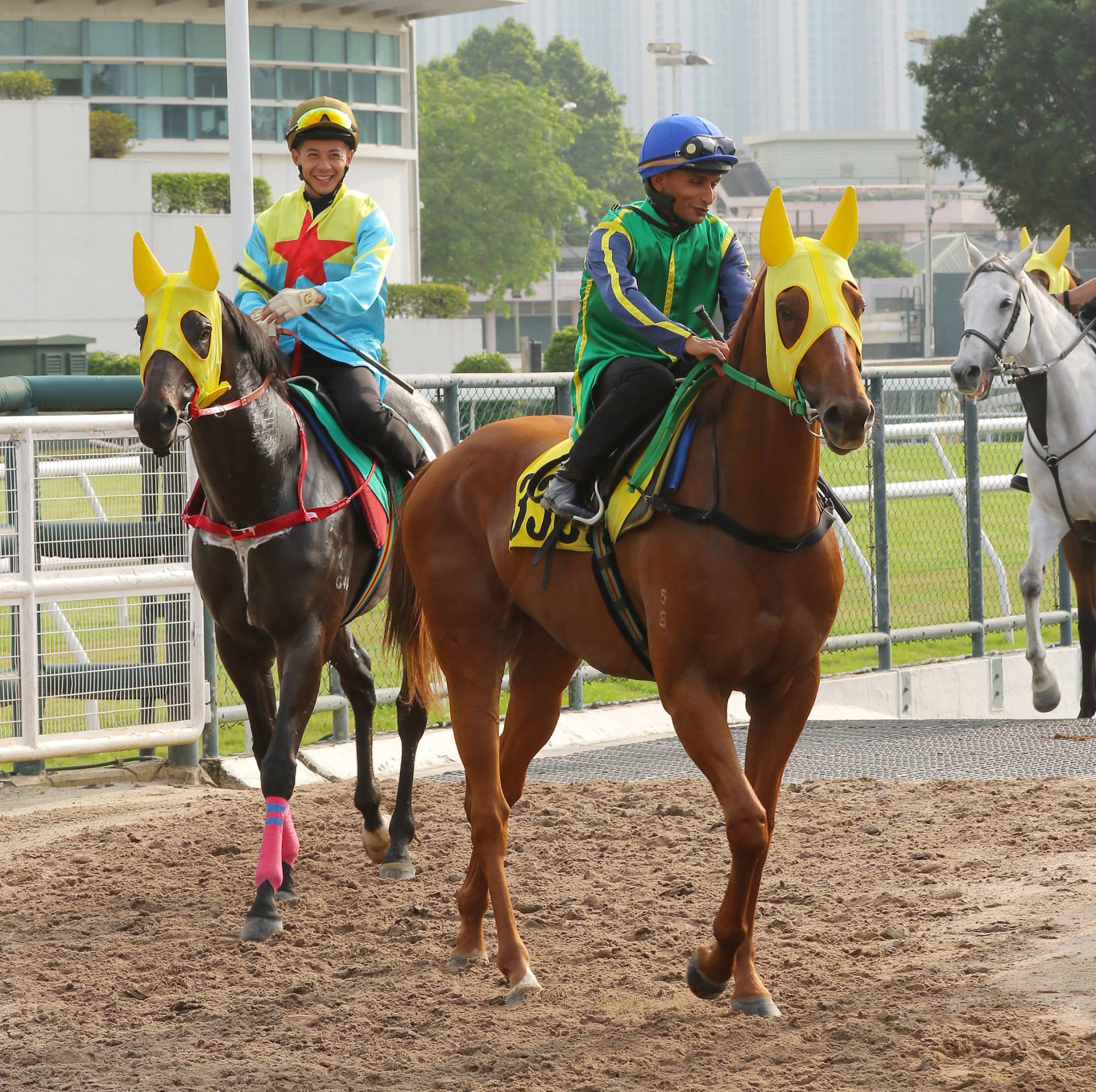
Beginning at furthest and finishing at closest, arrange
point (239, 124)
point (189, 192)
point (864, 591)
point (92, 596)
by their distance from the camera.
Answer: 1. point (189, 192)
2. point (239, 124)
3. point (864, 591)
4. point (92, 596)

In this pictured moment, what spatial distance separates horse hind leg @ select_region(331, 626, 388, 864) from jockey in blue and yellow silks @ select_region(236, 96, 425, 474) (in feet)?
2.73

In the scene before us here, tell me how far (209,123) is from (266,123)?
4.82 ft

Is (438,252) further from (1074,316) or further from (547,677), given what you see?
(547,677)

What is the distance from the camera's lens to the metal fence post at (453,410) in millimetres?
9148

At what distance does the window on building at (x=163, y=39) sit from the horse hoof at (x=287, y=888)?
125ft

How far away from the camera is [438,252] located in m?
65.6

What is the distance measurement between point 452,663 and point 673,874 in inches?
58.3

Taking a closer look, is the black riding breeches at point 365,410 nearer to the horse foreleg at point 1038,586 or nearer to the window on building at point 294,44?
the horse foreleg at point 1038,586

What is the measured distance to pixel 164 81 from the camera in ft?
135

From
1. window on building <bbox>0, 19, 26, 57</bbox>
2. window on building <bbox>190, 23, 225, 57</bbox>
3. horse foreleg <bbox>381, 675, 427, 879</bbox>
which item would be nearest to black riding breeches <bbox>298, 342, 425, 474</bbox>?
horse foreleg <bbox>381, 675, 427, 879</bbox>

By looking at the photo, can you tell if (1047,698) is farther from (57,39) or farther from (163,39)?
(57,39)

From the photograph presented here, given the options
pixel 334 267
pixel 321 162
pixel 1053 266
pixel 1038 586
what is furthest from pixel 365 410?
pixel 1053 266

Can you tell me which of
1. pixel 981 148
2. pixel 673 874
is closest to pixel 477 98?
pixel 981 148

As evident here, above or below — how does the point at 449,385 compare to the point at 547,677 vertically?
above
